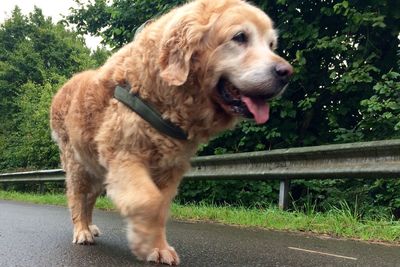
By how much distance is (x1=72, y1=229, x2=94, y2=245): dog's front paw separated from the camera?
4.57 meters

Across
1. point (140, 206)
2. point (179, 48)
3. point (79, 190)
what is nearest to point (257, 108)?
point (179, 48)

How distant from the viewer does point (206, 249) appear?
4387mm

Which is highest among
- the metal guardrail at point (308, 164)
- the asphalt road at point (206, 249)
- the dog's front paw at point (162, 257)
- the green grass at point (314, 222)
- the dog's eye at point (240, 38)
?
the dog's eye at point (240, 38)

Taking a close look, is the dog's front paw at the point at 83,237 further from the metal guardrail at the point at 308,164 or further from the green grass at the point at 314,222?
the metal guardrail at the point at 308,164

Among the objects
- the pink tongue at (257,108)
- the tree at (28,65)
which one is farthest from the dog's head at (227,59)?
the tree at (28,65)

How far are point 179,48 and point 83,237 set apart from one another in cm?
208

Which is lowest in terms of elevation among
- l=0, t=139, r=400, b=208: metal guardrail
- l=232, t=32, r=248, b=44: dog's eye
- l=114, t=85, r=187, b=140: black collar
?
l=0, t=139, r=400, b=208: metal guardrail

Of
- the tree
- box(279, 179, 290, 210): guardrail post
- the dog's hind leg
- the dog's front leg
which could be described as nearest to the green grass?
box(279, 179, 290, 210): guardrail post

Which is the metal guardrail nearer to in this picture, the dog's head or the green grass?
the green grass

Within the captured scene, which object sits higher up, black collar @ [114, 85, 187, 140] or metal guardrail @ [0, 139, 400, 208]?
black collar @ [114, 85, 187, 140]

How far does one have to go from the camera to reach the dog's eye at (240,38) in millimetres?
3617

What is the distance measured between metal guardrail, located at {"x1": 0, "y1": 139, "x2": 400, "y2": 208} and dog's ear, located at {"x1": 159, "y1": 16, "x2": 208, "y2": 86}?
2.87m

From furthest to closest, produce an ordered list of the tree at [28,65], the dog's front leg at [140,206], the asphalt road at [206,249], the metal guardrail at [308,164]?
the tree at [28,65] < the metal guardrail at [308,164] < the asphalt road at [206,249] < the dog's front leg at [140,206]

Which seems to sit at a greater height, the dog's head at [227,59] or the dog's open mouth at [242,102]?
the dog's head at [227,59]
